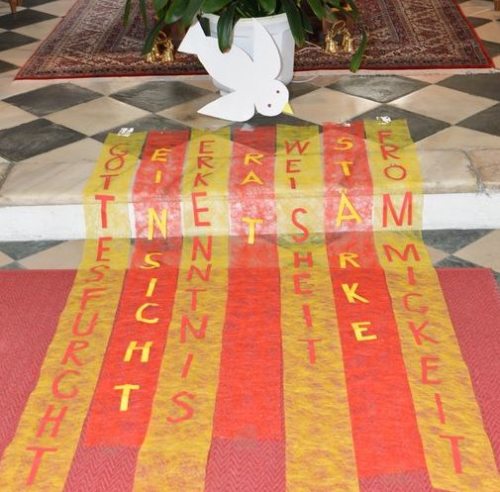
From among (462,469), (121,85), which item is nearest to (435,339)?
(462,469)

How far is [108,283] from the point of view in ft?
6.50

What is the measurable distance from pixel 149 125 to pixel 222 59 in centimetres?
31

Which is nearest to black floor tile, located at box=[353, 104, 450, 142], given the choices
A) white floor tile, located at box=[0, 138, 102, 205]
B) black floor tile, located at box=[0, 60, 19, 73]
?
white floor tile, located at box=[0, 138, 102, 205]

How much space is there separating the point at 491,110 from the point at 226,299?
3.95ft

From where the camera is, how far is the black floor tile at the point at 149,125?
2.55 m

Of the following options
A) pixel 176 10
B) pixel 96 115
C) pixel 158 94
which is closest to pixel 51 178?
pixel 96 115

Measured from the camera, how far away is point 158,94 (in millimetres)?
2857

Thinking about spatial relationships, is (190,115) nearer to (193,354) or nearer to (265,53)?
(265,53)

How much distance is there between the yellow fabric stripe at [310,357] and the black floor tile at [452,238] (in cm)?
28

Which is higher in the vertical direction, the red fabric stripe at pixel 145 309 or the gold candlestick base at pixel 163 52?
the gold candlestick base at pixel 163 52

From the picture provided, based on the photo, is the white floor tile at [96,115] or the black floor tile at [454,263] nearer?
the black floor tile at [454,263]

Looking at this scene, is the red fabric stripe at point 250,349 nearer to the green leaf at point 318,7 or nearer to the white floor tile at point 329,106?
the white floor tile at point 329,106

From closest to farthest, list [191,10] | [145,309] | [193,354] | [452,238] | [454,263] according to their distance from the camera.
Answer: [193,354]
[145,309]
[454,263]
[452,238]
[191,10]

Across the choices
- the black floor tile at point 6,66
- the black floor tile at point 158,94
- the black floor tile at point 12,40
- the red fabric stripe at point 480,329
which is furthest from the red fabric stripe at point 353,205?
the black floor tile at point 12,40
